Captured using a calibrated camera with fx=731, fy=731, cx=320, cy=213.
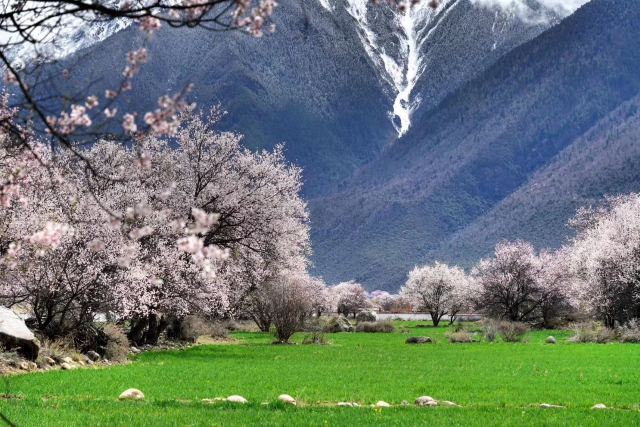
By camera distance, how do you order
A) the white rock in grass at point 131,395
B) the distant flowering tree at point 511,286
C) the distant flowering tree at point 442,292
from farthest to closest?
the distant flowering tree at point 442,292 < the distant flowering tree at point 511,286 < the white rock in grass at point 131,395

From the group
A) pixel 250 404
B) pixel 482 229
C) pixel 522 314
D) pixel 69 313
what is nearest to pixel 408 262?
pixel 482 229

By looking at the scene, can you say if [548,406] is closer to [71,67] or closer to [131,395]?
[131,395]

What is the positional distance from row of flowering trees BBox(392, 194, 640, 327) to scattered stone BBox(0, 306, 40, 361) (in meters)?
39.1

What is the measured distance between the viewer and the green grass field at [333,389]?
13.5 meters

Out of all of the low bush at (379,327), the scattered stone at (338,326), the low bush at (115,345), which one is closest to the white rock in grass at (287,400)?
the low bush at (115,345)

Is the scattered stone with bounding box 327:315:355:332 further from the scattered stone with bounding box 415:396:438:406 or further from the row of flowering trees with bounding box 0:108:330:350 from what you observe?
the scattered stone with bounding box 415:396:438:406

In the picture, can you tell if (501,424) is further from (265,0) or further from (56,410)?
(265,0)

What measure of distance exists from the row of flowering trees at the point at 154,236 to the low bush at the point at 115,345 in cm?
73

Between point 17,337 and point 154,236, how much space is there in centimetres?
1057

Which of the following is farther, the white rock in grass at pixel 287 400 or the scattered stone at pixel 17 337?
the scattered stone at pixel 17 337

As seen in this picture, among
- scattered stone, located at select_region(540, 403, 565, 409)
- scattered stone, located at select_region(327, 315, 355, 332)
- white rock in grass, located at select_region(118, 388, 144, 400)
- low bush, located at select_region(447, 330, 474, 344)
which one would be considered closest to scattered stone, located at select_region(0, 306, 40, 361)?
white rock in grass, located at select_region(118, 388, 144, 400)

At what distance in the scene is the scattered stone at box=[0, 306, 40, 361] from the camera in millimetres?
21219

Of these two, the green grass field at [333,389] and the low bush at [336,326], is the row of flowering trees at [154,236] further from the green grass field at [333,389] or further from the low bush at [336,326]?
the low bush at [336,326]

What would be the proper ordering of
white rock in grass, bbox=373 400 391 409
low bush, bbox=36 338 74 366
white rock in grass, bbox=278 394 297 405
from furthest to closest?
low bush, bbox=36 338 74 366 < white rock in grass, bbox=278 394 297 405 < white rock in grass, bbox=373 400 391 409
